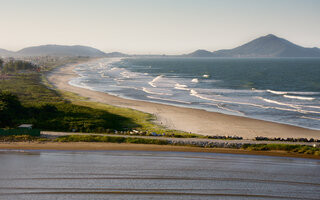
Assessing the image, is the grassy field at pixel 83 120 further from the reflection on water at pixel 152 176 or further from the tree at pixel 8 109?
the reflection on water at pixel 152 176

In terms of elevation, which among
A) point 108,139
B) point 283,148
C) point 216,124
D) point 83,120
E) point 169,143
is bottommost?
point 216,124

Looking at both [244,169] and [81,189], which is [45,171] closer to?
[81,189]

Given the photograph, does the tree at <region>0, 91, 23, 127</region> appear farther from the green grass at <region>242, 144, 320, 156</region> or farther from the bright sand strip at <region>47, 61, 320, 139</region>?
the green grass at <region>242, 144, 320, 156</region>

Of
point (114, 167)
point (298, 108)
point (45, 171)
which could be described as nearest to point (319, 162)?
point (114, 167)

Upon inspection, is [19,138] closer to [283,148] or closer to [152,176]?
[152,176]

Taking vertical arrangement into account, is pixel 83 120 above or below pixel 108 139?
above

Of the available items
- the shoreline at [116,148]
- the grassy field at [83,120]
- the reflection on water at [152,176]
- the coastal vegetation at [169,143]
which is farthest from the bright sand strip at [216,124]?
the reflection on water at [152,176]

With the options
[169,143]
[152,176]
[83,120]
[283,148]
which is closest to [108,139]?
[169,143]

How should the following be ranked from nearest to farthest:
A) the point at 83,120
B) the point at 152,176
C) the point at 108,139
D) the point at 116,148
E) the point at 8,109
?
the point at 152,176 < the point at 116,148 < the point at 108,139 < the point at 8,109 < the point at 83,120
